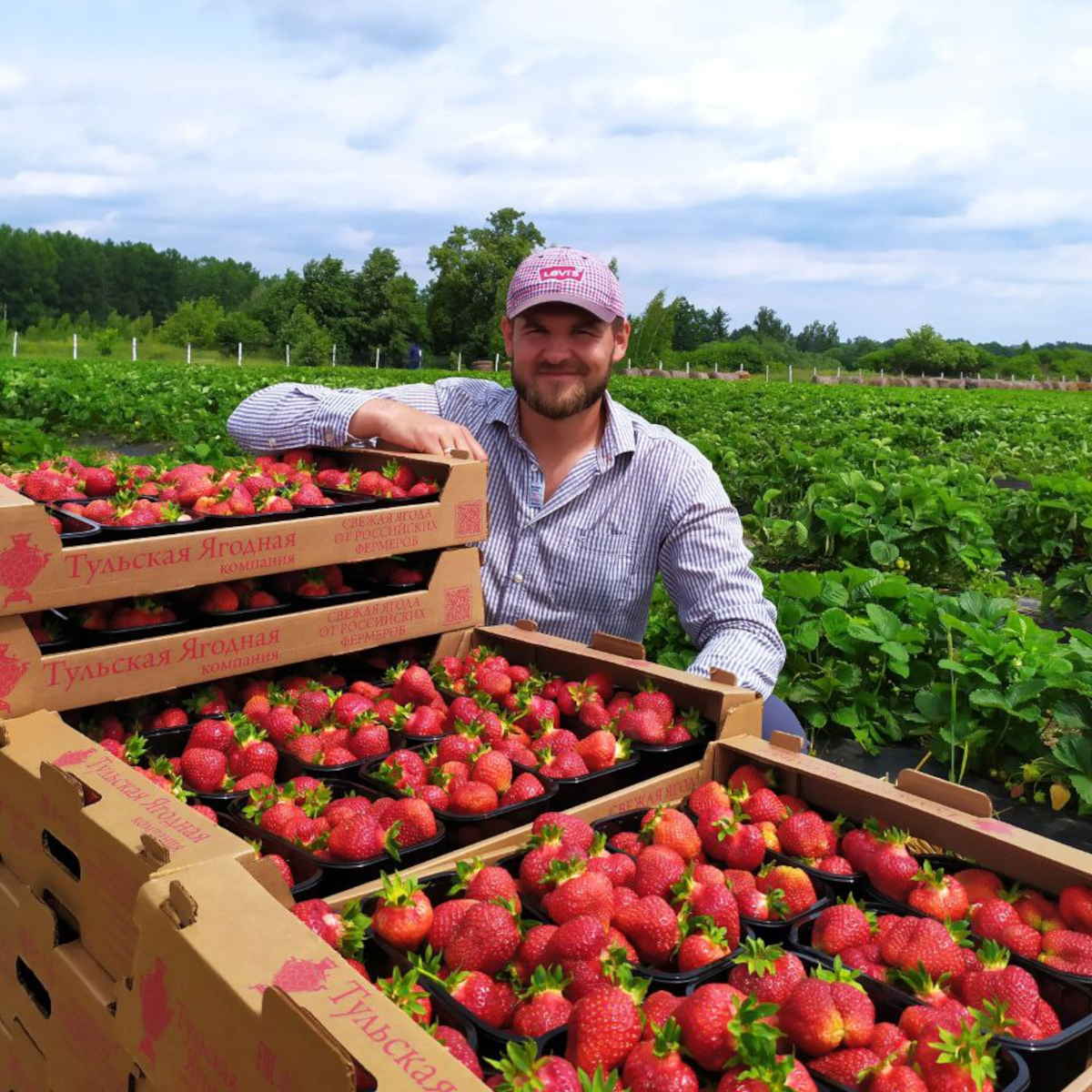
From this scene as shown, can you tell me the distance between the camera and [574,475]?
11.3 feet

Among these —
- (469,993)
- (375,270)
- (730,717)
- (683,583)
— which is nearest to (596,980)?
(469,993)

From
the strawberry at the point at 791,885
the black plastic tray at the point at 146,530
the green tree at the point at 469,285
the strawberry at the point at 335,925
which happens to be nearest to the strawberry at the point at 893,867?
the strawberry at the point at 791,885

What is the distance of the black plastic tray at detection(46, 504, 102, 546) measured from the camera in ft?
7.44

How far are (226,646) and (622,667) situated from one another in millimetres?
993

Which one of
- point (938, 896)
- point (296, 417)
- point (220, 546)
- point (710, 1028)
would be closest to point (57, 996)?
point (220, 546)

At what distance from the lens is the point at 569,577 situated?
136 inches

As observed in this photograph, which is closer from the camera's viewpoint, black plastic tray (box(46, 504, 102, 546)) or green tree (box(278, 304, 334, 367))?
black plastic tray (box(46, 504, 102, 546))

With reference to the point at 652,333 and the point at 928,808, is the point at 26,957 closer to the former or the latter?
the point at 928,808

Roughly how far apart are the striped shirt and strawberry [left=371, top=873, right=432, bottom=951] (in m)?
1.75

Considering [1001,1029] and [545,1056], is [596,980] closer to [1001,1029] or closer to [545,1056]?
[545,1056]

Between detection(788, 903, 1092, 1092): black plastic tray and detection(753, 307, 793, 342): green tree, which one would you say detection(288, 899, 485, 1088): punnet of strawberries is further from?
detection(753, 307, 793, 342): green tree

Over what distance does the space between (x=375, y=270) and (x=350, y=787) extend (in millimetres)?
72215

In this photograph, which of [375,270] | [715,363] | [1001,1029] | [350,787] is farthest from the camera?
[715,363]

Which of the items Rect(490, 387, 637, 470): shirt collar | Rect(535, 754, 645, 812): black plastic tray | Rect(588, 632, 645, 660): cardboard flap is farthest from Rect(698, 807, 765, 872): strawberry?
Rect(490, 387, 637, 470): shirt collar
